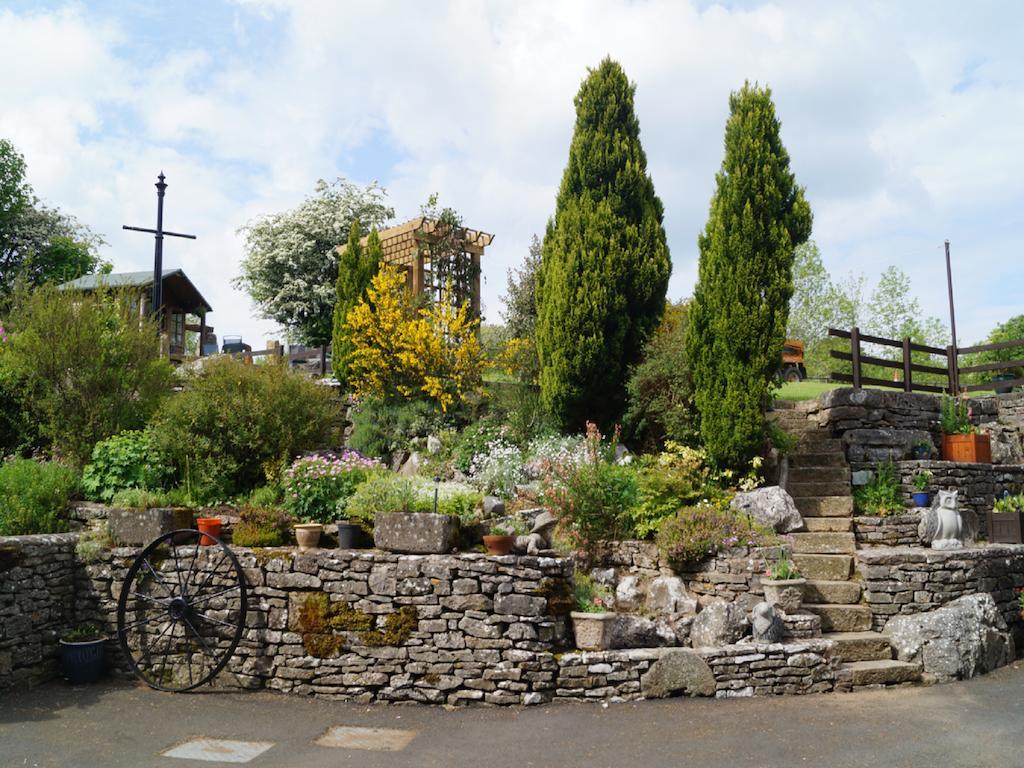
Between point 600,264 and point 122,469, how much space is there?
23.4 feet

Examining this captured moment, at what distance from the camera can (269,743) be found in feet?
20.7

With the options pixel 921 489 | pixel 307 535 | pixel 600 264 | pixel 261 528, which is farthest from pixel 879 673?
pixel 600 264

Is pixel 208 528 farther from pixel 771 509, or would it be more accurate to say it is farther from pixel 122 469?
pixel 771 509

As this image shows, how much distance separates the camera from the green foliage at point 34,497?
8.70 meters

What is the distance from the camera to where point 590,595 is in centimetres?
794

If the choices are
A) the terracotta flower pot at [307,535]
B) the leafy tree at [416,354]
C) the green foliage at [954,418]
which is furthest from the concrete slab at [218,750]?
the green foliage at [954,418]

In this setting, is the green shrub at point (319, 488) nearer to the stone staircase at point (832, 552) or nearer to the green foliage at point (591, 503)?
the green foliage at point (591, 503)

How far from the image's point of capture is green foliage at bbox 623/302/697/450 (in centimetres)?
1073

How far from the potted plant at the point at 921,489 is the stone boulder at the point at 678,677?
4.85 meters

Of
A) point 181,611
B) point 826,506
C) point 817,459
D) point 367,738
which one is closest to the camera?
point 367,738

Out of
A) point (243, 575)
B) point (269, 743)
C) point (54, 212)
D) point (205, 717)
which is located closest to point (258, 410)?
point (243, 575)

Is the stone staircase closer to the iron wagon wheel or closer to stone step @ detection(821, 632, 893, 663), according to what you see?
stone step @ detection(821, 632, 893, 663)

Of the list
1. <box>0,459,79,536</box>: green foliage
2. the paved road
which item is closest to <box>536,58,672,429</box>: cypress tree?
the paved road

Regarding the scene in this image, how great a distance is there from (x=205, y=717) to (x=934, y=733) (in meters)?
6.15
